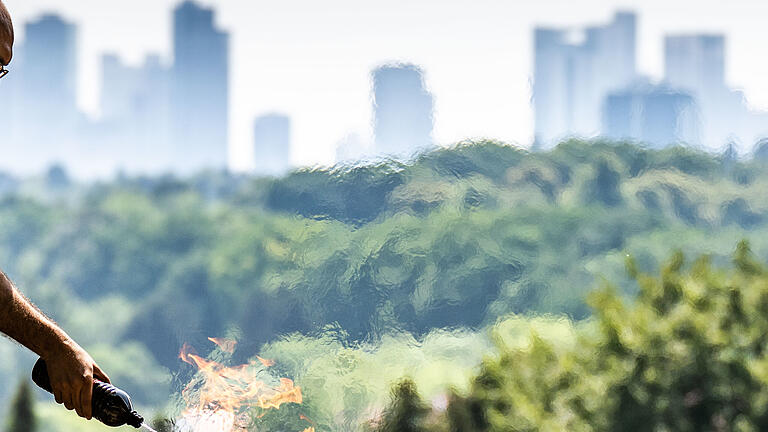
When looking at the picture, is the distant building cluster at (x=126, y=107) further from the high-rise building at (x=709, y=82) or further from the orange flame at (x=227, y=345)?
the orange flame at (x=227, y=345)

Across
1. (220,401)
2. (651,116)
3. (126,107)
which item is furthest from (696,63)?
(220,401)

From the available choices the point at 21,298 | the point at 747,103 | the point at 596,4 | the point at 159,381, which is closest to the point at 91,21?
the point at 159,381

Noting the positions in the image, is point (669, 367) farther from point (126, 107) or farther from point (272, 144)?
point (126, 107)

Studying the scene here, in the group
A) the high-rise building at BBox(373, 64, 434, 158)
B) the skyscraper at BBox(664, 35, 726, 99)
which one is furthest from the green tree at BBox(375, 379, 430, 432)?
the skyscraper at BBox(664, 35, 726, 99)

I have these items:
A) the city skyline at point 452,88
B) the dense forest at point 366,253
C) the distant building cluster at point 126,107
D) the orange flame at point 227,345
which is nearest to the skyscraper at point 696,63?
the city skyline at point 452,88

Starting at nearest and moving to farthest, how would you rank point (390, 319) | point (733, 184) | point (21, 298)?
1. point (21, 298)
2. point (390, 319)
3. point (733, 184)

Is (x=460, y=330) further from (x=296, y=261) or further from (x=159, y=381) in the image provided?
(x=159, y=381)
